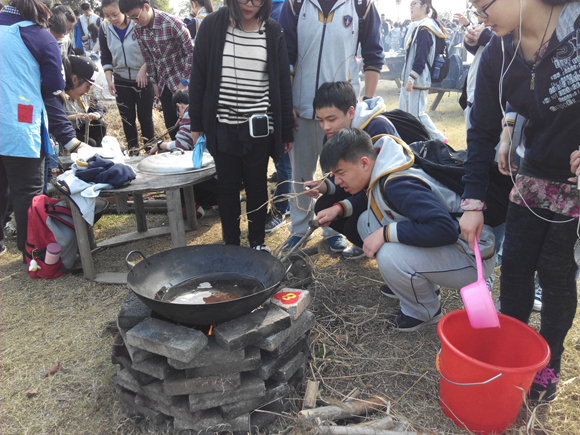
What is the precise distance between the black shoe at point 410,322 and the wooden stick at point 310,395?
A: 761 millimetres

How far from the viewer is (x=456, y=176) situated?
2402 mm

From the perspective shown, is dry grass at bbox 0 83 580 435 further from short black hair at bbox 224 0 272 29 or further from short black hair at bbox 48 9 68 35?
short black hair at bbox 48 9 68 35

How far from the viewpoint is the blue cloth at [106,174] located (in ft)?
10.1

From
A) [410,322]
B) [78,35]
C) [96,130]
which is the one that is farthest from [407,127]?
[78,35]

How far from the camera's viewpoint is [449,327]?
196 centimetres

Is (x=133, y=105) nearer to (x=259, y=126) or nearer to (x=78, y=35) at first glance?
(x=259, y=126)

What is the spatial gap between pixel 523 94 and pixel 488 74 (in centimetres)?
22

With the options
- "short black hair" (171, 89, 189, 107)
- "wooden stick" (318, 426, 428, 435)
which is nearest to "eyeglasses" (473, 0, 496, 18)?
"wooden stick" (318, 426, 428, 435)

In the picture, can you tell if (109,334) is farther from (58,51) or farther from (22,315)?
(58,51)

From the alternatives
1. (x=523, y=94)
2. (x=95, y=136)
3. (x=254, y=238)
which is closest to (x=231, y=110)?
(x=254, y=238)

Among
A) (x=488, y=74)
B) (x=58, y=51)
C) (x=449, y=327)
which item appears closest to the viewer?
(x=488, y=74)

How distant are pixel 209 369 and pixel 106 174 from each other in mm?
1842

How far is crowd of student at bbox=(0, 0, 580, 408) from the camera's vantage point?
166 cm

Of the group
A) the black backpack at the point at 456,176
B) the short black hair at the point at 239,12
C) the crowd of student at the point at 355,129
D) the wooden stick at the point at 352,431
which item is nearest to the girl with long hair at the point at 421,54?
the crowd of student at the point at 355,129
